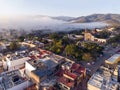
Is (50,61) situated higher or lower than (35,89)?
higher

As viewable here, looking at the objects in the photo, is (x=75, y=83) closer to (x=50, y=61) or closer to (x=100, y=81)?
(x=100, y=81)

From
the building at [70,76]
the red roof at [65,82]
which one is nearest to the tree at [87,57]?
the building at [70,76]

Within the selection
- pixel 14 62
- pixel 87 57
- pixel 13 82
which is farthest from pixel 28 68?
pixel 87 57

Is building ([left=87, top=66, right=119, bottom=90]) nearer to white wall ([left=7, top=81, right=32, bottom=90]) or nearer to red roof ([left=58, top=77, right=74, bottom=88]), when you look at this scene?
red roof ([left=58, top=77, right=74, bottom=88])

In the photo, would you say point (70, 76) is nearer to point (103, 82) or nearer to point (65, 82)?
point (65, 82)

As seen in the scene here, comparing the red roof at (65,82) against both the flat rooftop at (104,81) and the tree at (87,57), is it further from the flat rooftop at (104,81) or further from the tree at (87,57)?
the tree at (87,57)

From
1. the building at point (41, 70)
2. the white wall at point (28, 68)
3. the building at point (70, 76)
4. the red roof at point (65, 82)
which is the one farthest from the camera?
the white wall at point (28, 68)

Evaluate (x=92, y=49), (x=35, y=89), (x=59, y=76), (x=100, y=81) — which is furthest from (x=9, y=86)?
(x=92, y=49)
